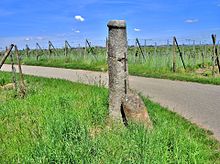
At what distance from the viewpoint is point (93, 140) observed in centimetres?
616

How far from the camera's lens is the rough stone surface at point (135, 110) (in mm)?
7983

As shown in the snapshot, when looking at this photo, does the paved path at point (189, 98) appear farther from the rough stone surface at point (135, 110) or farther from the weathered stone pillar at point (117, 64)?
the weathered stone pillar at point (117, 64)

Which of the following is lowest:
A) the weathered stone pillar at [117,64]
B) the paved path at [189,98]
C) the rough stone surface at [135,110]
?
the paved path at [189,98]

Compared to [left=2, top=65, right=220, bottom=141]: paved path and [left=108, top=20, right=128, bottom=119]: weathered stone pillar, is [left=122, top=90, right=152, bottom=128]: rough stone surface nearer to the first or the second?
[left=108, top=20, right=128, bottom=119]: weathered stone pillar

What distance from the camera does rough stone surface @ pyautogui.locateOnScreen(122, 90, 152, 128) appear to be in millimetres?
7983

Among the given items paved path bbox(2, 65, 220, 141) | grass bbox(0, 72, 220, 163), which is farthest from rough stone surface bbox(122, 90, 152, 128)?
paved path bbox(2, 65, 220, 141)

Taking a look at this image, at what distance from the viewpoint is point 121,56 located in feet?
28.7

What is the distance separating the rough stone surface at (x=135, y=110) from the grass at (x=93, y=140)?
33cm

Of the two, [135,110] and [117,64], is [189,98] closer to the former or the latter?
[117,64]

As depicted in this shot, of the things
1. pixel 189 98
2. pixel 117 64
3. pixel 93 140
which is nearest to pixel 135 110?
pixel 117 64

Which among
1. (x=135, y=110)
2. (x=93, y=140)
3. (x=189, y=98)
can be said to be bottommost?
(x=189, y=98)

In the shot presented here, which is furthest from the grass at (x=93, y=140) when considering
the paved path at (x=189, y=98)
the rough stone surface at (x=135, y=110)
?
the paved path at (x=189, y=98)

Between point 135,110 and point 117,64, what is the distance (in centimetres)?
114

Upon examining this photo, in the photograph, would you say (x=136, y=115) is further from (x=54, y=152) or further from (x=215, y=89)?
(x=215, y=89)
